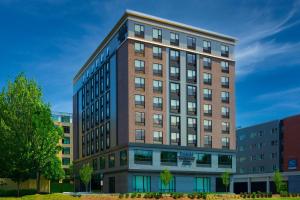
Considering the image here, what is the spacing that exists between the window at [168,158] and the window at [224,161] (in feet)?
31.2

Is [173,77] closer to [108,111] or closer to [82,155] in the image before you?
[108,111]

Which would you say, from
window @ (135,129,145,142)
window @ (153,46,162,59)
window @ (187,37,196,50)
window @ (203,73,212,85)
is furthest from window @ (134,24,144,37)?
window @ (135,129,145,142)

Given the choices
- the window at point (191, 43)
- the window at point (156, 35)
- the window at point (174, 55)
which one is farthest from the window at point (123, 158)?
the window at point (191, 43)

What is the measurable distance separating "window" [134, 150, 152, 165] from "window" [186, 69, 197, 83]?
15480 millimetres

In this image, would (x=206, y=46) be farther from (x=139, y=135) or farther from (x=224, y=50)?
(x=139, y=135)

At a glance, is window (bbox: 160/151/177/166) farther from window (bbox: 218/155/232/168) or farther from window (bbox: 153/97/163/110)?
window (bbox: 218/155/232/168)

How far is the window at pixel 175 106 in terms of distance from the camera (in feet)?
253

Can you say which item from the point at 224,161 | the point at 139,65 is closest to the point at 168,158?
the point at 224,161

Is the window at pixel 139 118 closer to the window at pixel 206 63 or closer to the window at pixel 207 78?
the window at pixel 207 78

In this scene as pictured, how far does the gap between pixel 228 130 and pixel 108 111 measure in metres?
23.0

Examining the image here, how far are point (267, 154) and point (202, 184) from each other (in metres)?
42.2

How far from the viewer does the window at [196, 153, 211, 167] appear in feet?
256

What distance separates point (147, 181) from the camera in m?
73.5

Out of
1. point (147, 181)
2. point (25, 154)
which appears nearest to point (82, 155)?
point (147, 181)
